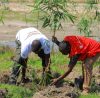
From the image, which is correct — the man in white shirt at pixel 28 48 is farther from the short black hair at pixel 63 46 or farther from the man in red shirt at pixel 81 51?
the short black hair at pixel 63 46

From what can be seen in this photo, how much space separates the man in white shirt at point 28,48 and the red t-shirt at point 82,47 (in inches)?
19.9

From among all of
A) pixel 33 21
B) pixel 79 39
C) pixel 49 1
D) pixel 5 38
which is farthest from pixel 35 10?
pixel 33 21

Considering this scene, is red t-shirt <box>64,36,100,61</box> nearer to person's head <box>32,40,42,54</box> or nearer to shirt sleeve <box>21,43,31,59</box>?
person's head <box>32,40,42,54</box>

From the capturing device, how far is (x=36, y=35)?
11500 mm

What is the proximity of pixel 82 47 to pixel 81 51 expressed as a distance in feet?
0.33

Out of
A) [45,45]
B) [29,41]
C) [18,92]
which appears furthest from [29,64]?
[18,92]

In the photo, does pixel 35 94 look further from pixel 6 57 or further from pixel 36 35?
pixel 6 57

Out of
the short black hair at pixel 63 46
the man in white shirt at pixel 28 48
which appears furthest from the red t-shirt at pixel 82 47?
the man in white shirt at pixel 28 48

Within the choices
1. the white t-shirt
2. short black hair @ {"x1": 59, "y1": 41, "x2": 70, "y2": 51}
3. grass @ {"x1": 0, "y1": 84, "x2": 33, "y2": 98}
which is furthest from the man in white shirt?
grass @ {"x1": 0, "y1": 84, "x2": 33, "y2": 98}

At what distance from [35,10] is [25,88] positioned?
185cm

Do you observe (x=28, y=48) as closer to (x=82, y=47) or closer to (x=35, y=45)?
(x=35, y=45)

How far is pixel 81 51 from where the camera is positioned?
→ 37.0ft

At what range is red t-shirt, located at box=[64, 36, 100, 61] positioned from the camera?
11.2 metres

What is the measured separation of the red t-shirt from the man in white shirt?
1.66ft
